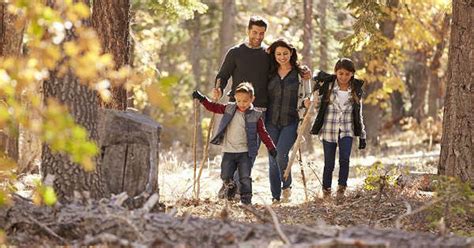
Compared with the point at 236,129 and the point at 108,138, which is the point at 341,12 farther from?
the point at 108,138

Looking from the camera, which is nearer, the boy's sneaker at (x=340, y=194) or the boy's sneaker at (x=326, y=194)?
the boy's sneaker at (x=340, y=194)

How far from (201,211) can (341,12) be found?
65.1 ft

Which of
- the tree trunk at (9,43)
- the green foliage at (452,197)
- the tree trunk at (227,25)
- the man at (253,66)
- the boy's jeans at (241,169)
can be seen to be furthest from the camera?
the tree trunk at (227,25)

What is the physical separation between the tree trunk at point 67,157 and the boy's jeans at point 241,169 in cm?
292

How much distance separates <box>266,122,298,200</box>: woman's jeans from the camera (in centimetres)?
889

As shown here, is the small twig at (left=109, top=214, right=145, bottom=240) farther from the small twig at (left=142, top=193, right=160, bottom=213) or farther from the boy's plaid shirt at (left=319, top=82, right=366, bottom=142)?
the boy's plaid shirt at (left=319, top=82, right=366, bottom=142)

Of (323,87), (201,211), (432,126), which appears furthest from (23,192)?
(432,126)

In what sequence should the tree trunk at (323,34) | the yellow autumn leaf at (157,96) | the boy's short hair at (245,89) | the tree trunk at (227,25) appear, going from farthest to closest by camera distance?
the tree trunk at (323,34), the tree trunk at (227,25), the boy's short hair at (245,89), the yellow autumn leaf at (157,96)

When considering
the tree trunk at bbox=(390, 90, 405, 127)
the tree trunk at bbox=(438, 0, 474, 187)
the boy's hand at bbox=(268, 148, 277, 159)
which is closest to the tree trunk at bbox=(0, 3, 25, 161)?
the boy's hand at bbox=(268, 148, 277, 159)

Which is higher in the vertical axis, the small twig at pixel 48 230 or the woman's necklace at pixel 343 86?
the woman's necklace at pixel 343 86

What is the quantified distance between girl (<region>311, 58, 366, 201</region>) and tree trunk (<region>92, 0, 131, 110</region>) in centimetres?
226

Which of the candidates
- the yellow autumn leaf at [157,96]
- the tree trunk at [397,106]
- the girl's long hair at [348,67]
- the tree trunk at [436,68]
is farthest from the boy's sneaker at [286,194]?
the tree trunk at [397,106]

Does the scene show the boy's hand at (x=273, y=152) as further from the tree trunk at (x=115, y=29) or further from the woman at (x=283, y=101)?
the tree trunk at (x=115, y=29)

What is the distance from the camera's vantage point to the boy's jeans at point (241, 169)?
8.48 m
